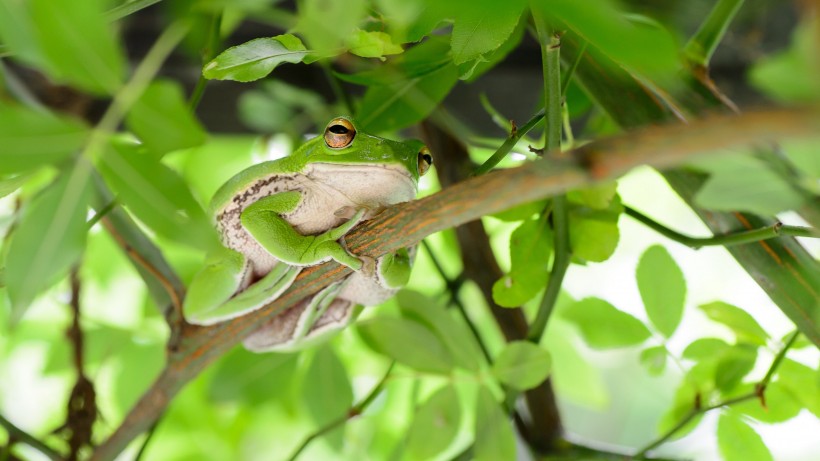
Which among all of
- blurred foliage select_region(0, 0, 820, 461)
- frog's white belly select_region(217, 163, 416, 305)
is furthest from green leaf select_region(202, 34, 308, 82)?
frog's white belly select_region(217, 163, 416, 305)

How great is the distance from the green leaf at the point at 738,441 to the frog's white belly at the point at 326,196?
38cm

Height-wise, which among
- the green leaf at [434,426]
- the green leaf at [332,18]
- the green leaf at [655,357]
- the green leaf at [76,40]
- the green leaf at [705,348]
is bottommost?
the green leaf at [434,426]

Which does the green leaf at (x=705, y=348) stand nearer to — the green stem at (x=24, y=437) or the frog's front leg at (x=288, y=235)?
the frog's front leg at (x=288, y=235)

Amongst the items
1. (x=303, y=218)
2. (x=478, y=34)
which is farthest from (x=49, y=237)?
(x=303, y=218)

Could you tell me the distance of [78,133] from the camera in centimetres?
43

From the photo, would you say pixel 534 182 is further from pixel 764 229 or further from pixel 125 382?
pixel 125 382

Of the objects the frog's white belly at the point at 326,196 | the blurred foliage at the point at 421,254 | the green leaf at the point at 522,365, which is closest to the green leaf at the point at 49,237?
the blurred foliage at the point at 421,254

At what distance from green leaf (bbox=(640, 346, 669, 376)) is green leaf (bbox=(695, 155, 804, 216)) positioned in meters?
0.44

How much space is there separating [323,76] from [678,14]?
25.0 inches

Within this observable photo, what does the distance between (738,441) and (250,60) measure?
0.59 m

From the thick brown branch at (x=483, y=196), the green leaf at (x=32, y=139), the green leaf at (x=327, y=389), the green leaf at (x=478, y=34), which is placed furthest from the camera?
the green leaf at (x=327, y=389)

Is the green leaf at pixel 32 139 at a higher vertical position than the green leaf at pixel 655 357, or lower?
higher

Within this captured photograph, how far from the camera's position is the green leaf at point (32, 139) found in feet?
1.36

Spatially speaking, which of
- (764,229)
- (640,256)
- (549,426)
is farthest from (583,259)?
(549,426)
